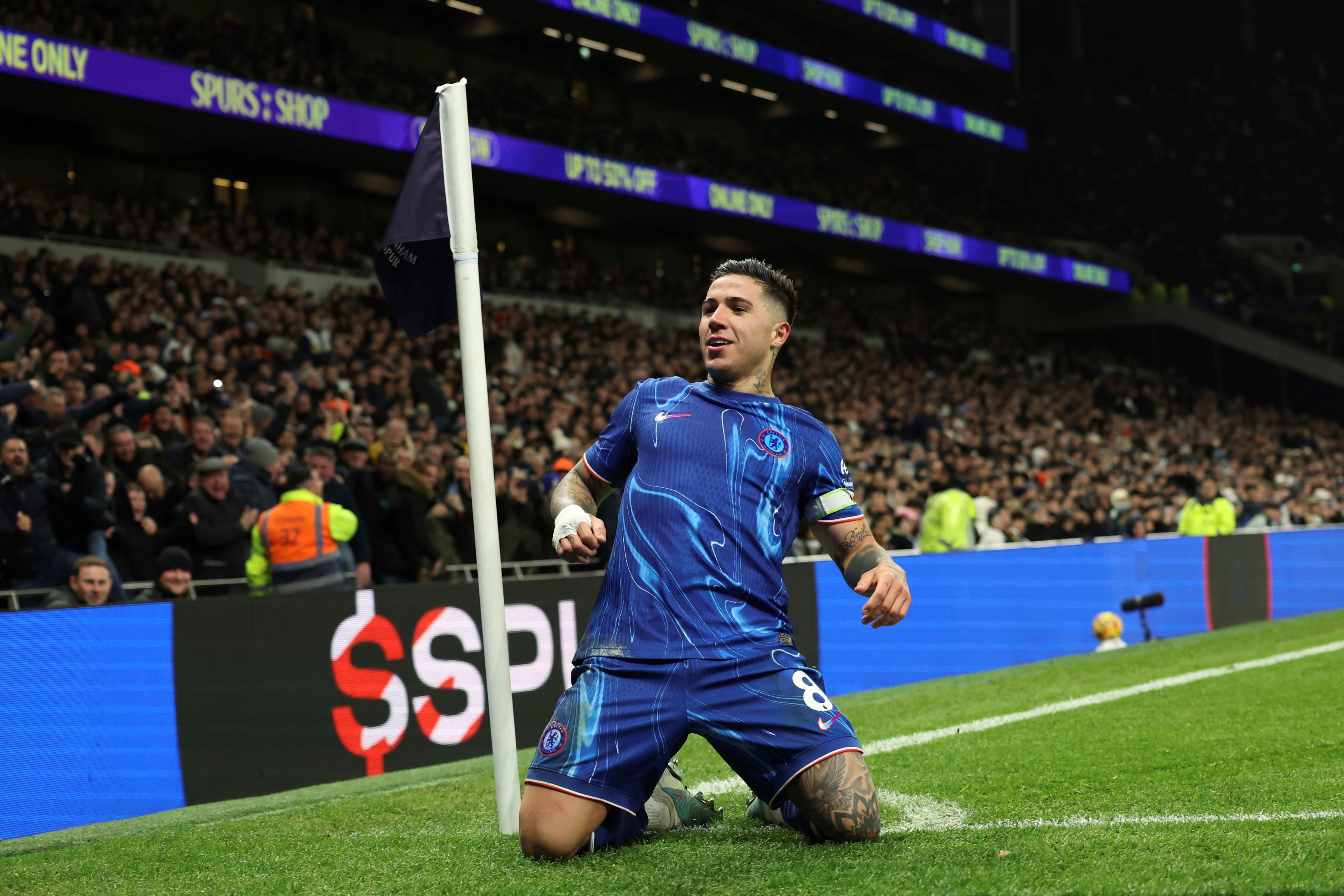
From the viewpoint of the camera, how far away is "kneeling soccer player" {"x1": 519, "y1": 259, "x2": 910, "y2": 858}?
11.4 feet

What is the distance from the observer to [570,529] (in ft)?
11.7

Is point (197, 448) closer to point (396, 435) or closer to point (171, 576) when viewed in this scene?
point (171, 576)

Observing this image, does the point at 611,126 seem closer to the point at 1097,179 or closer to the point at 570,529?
the point at 1097,179

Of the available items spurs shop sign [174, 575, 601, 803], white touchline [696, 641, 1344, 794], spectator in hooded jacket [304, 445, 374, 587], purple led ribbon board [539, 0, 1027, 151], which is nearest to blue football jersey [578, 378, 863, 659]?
white touchline [696, 641, 1344, 794]

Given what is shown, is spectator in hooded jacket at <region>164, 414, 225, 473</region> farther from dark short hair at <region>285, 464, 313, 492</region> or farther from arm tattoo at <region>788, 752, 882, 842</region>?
arm tattoo at <region>788, 752, 882, 842</region>

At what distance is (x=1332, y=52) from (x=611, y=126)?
1114 inches

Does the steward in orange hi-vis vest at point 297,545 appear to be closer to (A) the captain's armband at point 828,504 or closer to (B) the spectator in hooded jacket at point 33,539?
(B) the spectator in hooded jacket at point 33,539

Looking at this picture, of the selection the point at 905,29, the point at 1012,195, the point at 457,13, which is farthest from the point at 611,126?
the point at 1012,195

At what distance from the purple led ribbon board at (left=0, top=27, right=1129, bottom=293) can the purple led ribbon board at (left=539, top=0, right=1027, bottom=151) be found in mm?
2943

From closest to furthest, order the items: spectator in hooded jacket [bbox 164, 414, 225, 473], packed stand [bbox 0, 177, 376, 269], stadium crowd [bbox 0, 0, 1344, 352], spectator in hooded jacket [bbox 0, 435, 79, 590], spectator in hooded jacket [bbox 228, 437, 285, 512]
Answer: spectator in hooded jacket [bbox 0, 435, 79, 590], spectator in hooded jacket [bbox 228, 437, 285, 512], spectator in hooded jacket [bbox 164, 414, 225, 473], packed stand [bbox 0, 177, 376, 269], stadium crowd [bbox 0, 0, 1344, 352]

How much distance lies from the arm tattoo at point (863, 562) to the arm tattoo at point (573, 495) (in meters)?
0.81


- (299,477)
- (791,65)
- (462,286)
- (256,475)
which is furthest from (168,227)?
(462,286)

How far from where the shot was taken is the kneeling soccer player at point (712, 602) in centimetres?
347

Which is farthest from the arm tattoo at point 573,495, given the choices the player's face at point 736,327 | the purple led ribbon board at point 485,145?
the purple led ribbon board at point 485,145
